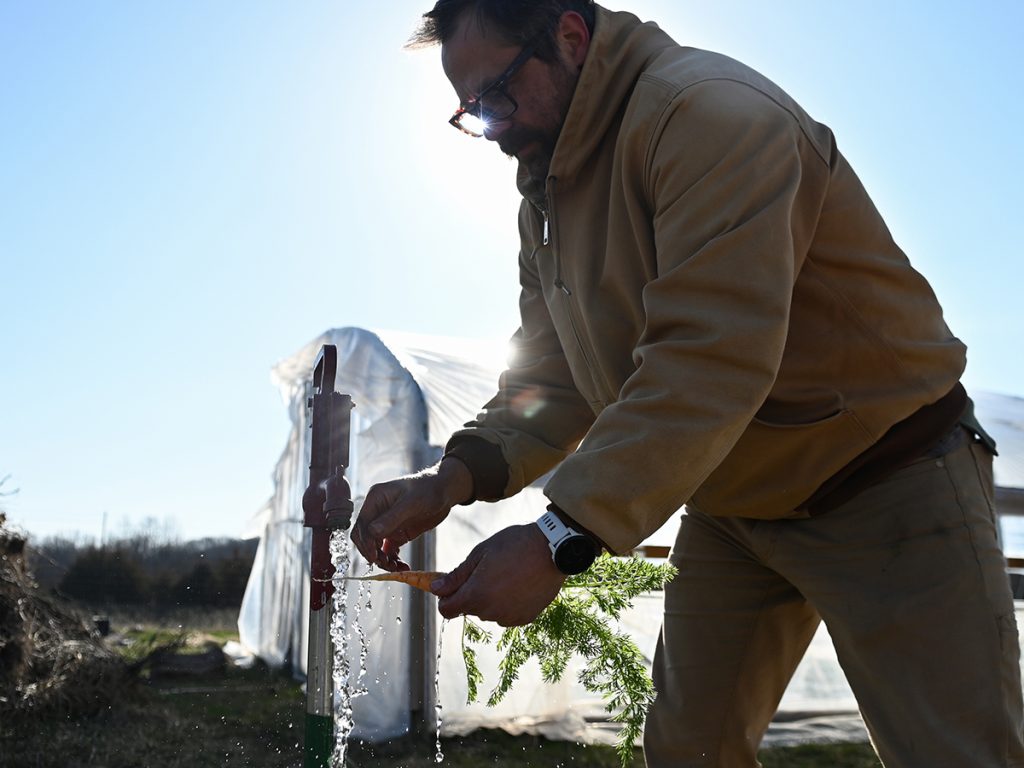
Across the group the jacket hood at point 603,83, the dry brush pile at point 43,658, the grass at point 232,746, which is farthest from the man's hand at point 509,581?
the dry brush pile at point 43,658

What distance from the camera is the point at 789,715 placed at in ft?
25.6

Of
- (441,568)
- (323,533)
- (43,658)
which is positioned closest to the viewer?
(323,533)

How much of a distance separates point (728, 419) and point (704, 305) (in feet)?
0.61

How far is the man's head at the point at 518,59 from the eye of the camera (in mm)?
1932

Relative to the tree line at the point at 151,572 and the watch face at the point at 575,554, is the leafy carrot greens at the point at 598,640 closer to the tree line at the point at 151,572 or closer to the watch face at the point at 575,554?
the watch face at the point at 575,554

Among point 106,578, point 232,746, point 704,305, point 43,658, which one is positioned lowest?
point 232,746

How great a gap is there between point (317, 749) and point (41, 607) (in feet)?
19.9

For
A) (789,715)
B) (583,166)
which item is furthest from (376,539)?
(789,715)

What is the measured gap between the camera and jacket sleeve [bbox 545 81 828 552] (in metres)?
1.41

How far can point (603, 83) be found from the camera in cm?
193

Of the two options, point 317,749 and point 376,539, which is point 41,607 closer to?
point 317,749

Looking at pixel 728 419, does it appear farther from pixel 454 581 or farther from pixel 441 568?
pixel 441 568

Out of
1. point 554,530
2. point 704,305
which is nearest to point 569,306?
point 704,305

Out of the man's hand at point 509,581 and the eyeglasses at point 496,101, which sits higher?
the eyeglasses at point 496,101
